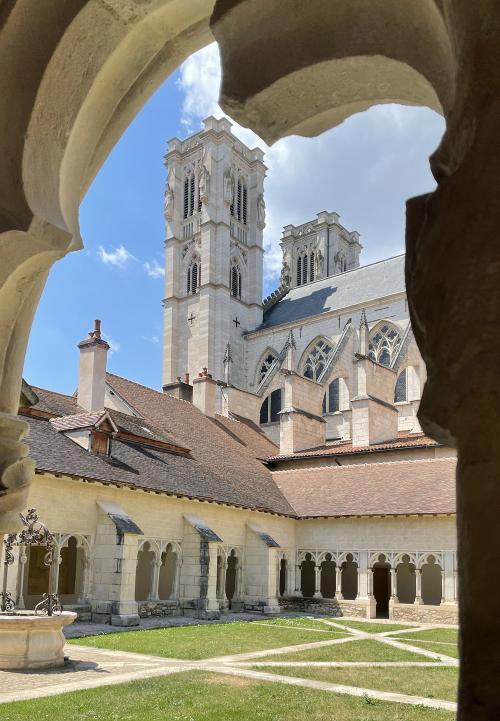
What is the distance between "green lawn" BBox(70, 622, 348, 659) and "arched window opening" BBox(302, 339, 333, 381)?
2375cm

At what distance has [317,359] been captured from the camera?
128ft

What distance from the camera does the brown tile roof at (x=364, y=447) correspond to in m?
23.9

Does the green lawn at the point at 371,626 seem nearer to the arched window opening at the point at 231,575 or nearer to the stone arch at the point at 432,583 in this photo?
the arched window opening at the point at 231,575

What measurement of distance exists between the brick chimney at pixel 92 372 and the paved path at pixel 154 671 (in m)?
9.56

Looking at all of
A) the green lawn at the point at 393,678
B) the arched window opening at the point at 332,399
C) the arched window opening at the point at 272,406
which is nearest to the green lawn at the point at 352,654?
the green lawn at the point at 393,678

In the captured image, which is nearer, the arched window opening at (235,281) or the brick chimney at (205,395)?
the brick chimney at (205,395)

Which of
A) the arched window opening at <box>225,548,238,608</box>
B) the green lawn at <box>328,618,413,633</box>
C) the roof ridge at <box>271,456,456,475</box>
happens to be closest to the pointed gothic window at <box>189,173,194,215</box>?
the roof ridge at <box>271,456,456,475</box>

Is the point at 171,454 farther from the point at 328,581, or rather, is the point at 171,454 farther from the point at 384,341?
the point at 384,341

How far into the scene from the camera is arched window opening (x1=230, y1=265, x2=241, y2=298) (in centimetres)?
4456

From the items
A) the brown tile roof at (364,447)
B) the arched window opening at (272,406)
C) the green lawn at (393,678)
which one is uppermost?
the arched window opening at (272,406)

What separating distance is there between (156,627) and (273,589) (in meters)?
5.78

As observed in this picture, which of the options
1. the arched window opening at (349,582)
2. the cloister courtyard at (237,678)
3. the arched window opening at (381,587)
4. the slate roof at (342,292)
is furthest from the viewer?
the slate roof at (342,292)

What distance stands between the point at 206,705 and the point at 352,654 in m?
5.26

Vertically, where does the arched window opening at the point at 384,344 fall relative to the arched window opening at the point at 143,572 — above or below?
above
